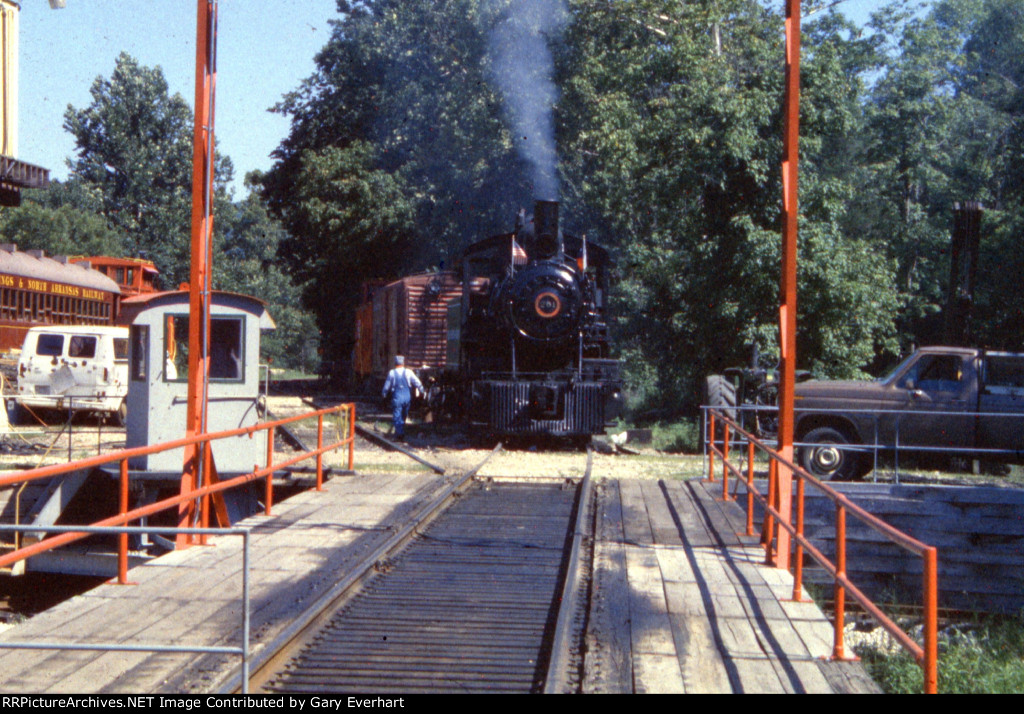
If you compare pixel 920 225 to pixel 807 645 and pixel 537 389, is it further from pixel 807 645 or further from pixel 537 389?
pixel 807 645

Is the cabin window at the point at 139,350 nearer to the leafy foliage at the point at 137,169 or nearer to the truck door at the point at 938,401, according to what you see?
the truck door at the point at 938,401

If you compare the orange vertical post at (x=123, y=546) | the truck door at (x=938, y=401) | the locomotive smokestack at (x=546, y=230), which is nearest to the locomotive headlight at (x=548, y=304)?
the locomotive smokestack at (x=546, y=230)

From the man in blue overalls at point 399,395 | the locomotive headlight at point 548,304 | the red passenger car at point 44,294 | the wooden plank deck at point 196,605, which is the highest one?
the red passenger car at point 44,294

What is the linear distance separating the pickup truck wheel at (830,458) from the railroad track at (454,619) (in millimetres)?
6053

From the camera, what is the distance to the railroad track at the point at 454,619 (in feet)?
18.4

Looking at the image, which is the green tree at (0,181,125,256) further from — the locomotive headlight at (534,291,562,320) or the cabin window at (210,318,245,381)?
the locomotive headlight at (534,291,562,320)

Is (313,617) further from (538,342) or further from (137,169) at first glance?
(137,169)

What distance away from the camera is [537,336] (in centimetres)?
1697

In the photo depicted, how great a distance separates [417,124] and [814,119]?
19.9 m

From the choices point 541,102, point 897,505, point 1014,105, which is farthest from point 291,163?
point 897,505

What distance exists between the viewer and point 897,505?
497 inches

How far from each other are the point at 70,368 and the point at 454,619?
18142mm

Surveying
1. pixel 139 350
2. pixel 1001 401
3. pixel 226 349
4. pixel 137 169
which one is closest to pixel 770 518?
pixel 1001 401

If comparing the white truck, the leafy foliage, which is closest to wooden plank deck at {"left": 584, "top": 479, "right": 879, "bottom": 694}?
the white truck
